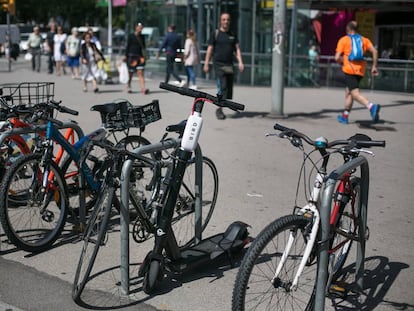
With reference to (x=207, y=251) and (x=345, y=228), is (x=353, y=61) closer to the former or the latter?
(x=207, y=251)

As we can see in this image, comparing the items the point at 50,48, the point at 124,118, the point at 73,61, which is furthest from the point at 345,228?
the point at 50,48

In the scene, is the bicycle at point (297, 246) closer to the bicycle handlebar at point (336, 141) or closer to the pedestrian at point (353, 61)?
the bicycle handlebar at point (336, 141)

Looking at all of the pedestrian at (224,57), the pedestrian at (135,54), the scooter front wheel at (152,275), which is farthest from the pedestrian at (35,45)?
A: the scooter front wheel at (152,275)

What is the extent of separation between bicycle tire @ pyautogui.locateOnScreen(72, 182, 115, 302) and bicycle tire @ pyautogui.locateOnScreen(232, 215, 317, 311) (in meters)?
1.05

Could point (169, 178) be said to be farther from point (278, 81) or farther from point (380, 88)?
point (380, 88)

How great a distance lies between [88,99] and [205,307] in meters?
10.7

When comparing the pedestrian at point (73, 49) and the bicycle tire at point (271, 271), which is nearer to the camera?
the bicycle tire at point (271, 271)

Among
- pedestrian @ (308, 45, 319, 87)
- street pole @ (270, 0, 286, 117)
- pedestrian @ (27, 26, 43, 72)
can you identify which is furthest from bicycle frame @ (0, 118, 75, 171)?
pedestrian @ (27, 26, 43, 72)

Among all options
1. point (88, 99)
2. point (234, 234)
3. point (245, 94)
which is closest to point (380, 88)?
point (245, 94)

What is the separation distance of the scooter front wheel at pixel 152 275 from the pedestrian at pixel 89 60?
1196cm

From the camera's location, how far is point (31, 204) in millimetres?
5023

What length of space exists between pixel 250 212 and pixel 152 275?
82.4 inches

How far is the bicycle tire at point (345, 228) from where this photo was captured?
3.74 meters

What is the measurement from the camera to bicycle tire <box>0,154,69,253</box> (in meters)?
4.65
